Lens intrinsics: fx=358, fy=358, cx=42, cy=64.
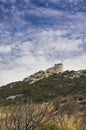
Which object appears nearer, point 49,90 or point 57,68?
point 49,90

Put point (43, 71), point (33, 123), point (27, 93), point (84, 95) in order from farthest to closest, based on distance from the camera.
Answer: point (43, 71) < point (27, 93) < point (84, 95) < point (33, 123)

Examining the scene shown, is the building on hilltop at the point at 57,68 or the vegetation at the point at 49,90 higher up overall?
the building on hilltop at the point at 57,68

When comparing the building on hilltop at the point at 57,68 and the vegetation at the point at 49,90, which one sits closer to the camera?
the vegetation at the point at 49,90

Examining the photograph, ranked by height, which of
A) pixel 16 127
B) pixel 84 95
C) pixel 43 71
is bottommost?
pixel 16 127

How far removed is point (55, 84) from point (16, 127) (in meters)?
53.5

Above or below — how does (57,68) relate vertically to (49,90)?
above

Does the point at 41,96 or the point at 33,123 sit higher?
the point at 41,96

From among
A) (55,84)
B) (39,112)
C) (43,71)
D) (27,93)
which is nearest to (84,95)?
(27,93)

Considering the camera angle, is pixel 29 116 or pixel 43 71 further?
pixel 43 71

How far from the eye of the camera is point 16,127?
13.3 m

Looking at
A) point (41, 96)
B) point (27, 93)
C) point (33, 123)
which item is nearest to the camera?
point (33, 123)

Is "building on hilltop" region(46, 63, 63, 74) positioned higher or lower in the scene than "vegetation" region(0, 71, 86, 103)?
higher

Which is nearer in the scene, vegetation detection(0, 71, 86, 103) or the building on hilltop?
vegetation detection(0, 71, 86, 103)

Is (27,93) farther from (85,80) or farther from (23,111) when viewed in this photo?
(23,111)
